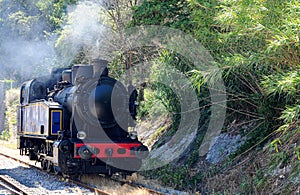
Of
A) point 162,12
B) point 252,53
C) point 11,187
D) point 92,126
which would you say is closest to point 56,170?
point 11,187

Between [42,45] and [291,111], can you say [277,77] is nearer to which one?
[291,111]

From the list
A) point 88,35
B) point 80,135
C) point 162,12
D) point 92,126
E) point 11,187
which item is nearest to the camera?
point 80,135

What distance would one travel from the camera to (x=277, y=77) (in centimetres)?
714

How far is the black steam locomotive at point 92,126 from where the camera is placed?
1122cm

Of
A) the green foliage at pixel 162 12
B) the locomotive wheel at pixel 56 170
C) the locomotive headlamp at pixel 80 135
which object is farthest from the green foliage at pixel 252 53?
the locomotive wheel at pixel 56 170

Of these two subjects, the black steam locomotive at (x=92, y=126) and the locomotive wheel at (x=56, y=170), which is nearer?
the black steam locomotive at (x=92, y=126)

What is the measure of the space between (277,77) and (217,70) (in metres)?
1.21

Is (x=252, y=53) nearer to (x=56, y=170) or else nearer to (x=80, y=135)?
(x=80, y=135)

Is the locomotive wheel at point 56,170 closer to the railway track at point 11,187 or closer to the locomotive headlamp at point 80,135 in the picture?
the railway track at point 11,187

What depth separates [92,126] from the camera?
11.8 meters

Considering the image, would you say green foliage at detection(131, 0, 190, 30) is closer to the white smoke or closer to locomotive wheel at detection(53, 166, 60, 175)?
locomotive wheel at detection(53, 166, 60, 175)

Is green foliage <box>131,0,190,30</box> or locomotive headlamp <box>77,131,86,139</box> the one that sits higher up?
green foliage <box>131,0,190,30</box>

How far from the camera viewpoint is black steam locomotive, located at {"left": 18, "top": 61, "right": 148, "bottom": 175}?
1122 centimetres

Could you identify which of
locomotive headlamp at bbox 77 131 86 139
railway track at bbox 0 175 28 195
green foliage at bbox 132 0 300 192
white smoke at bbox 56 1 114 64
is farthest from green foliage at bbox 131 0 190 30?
white smoke at bbox 56 1 114 64
